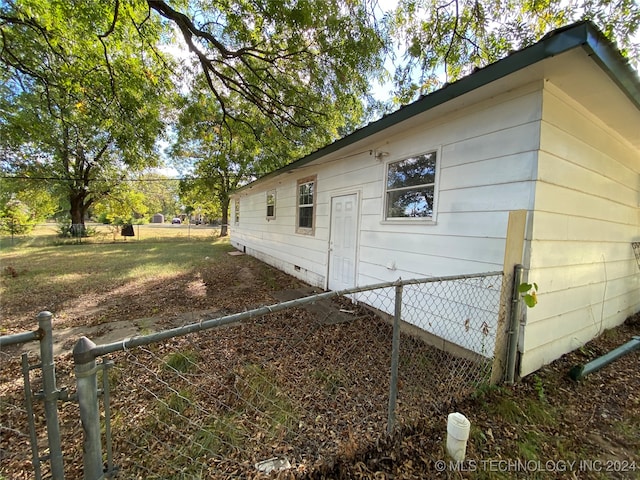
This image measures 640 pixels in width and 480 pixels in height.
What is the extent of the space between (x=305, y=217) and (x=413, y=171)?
144 inches

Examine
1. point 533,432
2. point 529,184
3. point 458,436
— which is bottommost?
point 533,432

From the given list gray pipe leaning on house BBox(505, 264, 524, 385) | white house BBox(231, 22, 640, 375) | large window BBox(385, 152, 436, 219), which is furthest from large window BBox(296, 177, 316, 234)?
gray pipe leaning on house BBox(505, 264, 524, 385)

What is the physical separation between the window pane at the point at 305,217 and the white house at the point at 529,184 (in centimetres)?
188

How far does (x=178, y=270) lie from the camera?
815 cm

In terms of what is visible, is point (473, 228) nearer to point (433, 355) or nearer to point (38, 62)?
point (433, 355)

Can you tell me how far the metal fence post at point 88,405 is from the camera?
953 millimetres

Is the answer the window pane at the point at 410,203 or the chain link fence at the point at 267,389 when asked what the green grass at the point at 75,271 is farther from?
the window pane at the point at 410,203

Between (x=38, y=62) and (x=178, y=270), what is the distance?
17.9 ft

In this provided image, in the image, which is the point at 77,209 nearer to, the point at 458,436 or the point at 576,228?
the point at 458,436

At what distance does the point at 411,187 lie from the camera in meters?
3.86

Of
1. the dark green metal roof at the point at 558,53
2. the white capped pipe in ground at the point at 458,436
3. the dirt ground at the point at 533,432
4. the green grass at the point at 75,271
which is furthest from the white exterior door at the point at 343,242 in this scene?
the green grass at the point at 75,271

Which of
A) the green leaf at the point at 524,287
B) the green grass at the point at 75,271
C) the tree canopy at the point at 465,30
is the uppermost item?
the tree canopy at the point at 465,30

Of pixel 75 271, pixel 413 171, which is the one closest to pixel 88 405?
pixel 413 171

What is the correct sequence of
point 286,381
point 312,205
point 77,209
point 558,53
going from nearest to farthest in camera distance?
Result: 1. point 558,53
2. point 286,381
3. point 312,205
4. point 77,209
